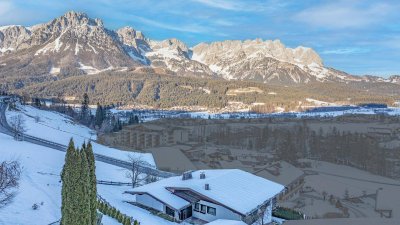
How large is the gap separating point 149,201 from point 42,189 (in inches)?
358

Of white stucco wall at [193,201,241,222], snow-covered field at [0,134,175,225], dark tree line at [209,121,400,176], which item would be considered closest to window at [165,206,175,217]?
snow-covered field at [0,134,175,225]

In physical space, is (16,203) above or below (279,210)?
above

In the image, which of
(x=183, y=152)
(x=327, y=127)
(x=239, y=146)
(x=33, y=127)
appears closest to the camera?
(x=33, y=127)

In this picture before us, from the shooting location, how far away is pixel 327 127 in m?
152

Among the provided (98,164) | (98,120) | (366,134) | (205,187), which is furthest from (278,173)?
(98,120)

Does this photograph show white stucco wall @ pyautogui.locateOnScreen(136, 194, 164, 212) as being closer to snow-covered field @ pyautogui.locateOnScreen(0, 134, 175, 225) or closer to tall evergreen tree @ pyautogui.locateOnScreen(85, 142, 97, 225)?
snow-covered field @ pyautogui.locateOnScreen(0, 134, 175, 225)

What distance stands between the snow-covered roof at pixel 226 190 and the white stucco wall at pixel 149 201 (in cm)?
53

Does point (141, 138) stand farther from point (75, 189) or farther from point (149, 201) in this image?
point (75, 189)

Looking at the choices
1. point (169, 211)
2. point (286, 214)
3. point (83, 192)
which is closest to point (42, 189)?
point (169, 211)

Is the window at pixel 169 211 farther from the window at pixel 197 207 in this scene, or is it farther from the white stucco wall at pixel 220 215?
the white stucco wall at pixel 220 215

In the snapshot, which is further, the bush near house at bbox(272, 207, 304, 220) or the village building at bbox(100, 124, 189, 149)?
the village building at bbox(100, 124, 189, 149)

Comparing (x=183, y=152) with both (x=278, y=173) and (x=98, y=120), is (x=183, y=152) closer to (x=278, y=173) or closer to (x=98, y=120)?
(x=278, y=173)

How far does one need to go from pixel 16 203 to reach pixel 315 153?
9192 centimetres

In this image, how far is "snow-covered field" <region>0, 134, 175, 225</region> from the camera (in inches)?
1099
